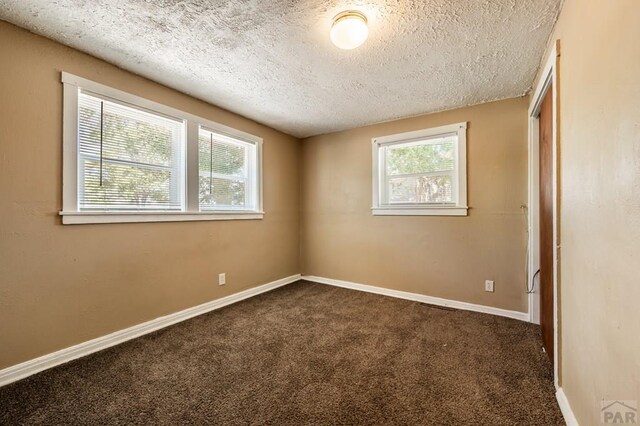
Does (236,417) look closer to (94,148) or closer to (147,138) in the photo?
(94,148)

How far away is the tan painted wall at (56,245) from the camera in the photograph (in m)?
1.83

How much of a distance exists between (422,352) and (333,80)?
2.48 metres

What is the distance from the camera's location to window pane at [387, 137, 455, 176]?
330 centimetres

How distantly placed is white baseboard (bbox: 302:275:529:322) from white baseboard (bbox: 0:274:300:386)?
4.45 feet

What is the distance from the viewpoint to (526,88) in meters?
2.69

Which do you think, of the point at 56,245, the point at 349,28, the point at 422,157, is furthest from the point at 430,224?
the point at 56,245

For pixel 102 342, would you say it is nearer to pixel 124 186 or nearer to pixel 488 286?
pixel 124 186

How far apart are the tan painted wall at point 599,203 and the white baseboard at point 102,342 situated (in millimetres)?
3056

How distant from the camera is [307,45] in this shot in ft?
6.61

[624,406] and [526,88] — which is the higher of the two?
[526,88]

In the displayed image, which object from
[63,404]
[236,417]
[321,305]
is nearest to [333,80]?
[321,305]

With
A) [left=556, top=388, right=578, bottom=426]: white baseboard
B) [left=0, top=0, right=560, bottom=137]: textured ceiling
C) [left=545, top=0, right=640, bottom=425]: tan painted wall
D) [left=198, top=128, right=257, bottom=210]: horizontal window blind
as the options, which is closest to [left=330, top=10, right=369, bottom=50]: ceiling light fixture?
[left=0, top=0, right=560, bottom=137]: textured ceiling

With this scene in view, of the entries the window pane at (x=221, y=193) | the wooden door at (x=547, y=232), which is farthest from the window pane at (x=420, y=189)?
the window pane at (x=221, y=193)

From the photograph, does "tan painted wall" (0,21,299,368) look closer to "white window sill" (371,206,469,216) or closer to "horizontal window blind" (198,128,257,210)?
"horizontal window blind" (198,128,257,210)
